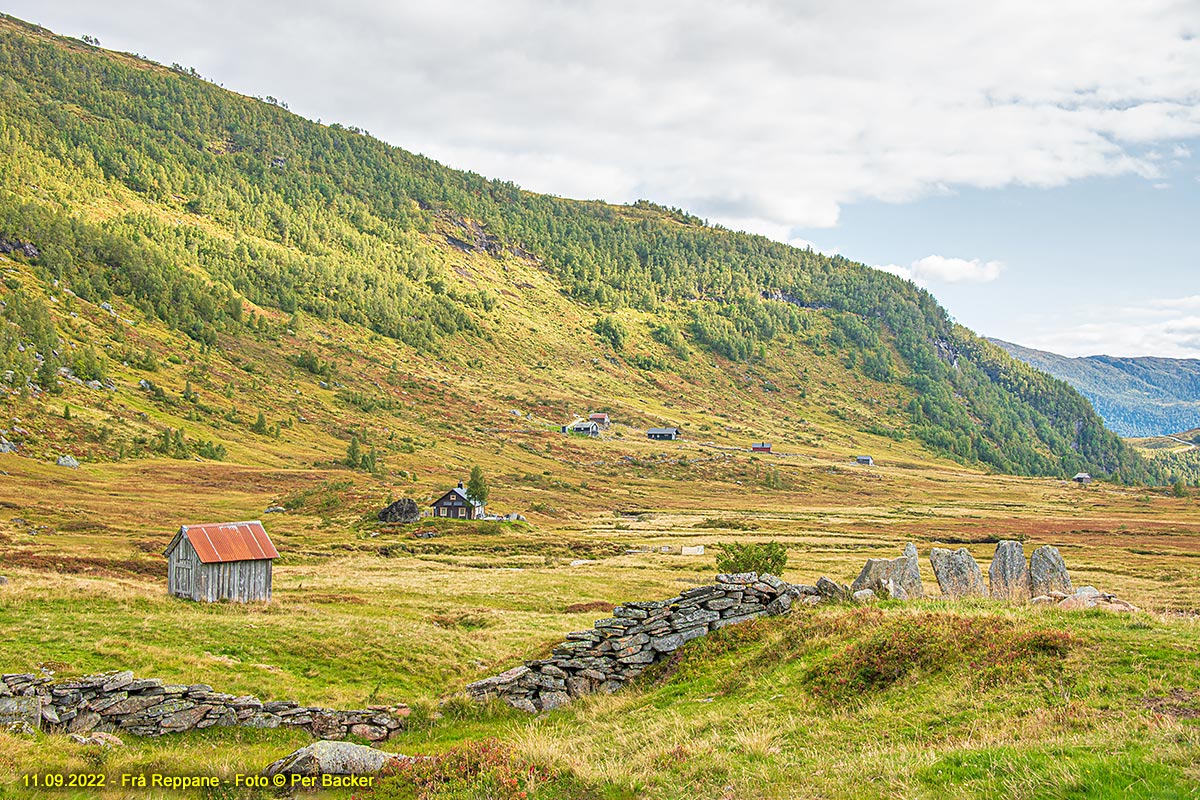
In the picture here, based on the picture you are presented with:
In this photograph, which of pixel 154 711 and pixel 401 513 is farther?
pixel 401 513

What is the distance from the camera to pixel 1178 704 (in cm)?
1239

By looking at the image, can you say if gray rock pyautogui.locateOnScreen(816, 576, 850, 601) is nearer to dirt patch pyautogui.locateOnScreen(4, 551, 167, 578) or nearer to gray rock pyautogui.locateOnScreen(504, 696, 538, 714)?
gray rock pyautogui.locateOnScreen(504, 696, 538, 714)

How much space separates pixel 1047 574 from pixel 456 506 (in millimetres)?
78350

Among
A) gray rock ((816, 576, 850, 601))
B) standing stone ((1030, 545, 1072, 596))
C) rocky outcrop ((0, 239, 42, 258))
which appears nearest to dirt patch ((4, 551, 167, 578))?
gray rock ((816, 576, 850, 601))

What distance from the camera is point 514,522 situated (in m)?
93.6

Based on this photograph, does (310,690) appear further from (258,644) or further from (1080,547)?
(1080,547)

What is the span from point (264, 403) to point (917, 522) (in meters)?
140

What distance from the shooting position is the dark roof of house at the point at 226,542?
42.5 metres

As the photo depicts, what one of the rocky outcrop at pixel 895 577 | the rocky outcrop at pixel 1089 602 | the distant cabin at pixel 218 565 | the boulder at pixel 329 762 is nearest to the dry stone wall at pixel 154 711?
the boulder at pixel 329 762

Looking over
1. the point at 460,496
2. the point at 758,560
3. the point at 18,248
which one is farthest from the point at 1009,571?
the point at 18,248

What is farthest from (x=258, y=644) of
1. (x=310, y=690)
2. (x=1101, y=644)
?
(x=1101, y=644)

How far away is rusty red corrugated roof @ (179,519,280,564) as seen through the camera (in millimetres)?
42562

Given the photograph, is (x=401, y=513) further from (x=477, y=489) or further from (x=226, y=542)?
(x=226, y=542)

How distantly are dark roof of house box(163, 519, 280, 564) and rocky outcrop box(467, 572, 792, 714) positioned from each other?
27843 mm
